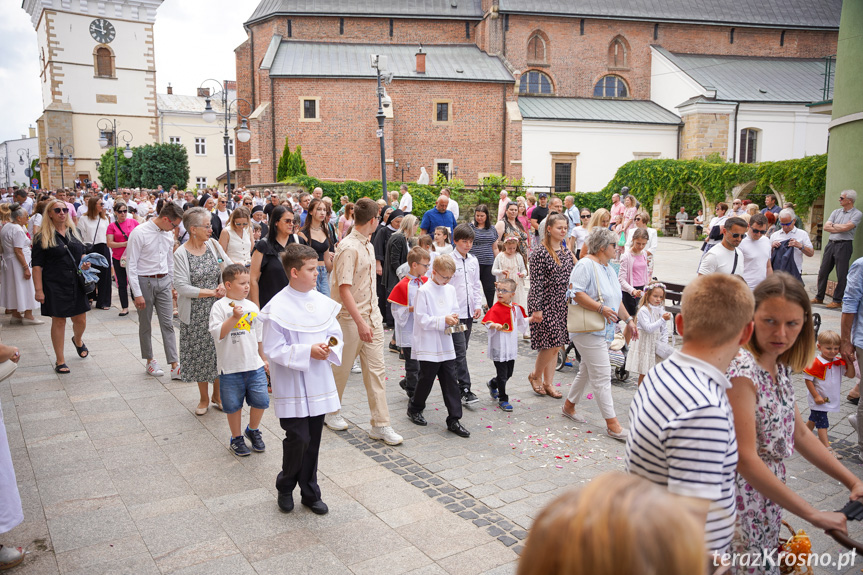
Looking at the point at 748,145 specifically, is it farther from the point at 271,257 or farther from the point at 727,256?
the point at 271,257

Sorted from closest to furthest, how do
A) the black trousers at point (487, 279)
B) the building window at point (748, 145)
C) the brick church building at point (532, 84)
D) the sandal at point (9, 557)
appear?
the sandal at point (9, 557) → the black trousers at point (487, 279) → the brick church building at point (532, 84) → the building window at point (748, 145)

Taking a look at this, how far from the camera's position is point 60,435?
18.7 feet

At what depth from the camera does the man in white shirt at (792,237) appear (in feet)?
36.4

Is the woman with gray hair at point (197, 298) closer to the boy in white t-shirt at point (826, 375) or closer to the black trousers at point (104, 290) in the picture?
the boy in white t-shirt at point (826, 375)

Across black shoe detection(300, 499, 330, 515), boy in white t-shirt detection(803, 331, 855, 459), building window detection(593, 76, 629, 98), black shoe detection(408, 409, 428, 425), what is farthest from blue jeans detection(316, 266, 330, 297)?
building window detection(593, 76, 629, 98)

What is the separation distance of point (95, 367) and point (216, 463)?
388 centimetres

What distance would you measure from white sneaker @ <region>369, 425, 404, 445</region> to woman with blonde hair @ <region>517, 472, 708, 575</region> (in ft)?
15.1

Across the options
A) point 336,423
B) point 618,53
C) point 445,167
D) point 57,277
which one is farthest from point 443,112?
point 336,423

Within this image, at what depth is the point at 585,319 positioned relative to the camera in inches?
237

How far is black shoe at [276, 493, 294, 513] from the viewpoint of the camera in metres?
4.24

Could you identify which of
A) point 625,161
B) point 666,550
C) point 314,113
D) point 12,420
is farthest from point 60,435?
point 625,161

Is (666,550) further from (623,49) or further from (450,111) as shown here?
(623,49)

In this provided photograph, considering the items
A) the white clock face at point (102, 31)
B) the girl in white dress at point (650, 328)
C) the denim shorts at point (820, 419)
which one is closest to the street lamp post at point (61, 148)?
the white clock face at point (102, 31)

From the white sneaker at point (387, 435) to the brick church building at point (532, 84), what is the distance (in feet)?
101
